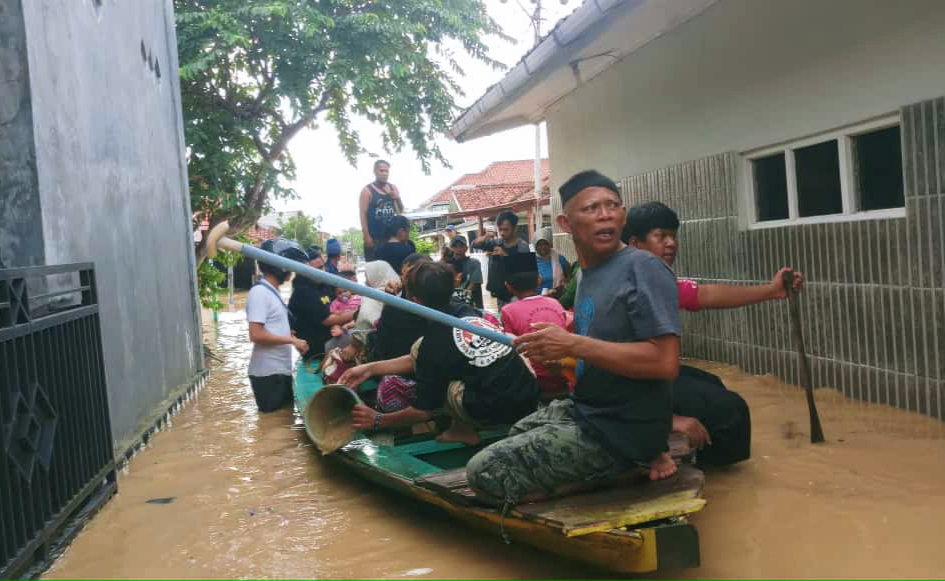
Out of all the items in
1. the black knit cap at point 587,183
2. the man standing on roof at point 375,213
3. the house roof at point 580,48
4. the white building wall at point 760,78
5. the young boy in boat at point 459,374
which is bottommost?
the young boy in boat at point 459,374

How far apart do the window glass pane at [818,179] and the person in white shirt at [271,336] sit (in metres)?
4.22

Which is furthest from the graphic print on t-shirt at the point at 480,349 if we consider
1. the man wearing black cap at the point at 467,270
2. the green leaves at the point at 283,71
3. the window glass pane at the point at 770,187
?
the green leaves at the point at 283,71

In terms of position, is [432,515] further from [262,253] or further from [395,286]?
[395,286]

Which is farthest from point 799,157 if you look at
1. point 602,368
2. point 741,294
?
point 602,368

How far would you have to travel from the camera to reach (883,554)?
310 cm

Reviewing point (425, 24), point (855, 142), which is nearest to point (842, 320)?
point (855, 142)

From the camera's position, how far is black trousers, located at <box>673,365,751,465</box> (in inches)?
161

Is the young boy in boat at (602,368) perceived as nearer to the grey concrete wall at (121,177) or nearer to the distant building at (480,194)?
the grey concrete wall at (121,177)

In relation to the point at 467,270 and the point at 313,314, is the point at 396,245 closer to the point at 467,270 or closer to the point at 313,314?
the point at 313,314

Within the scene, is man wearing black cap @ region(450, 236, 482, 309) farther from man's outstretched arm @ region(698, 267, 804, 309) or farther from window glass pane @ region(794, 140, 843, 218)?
man's outstretched arm @ region(698, 267, 804, 309)

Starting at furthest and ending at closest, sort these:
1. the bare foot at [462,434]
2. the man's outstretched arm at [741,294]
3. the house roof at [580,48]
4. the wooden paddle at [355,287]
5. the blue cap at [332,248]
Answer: the blue cap at [332,248] → the house roof at [580,48] → the bare foot at [462,434] → the man's outstretched arm at [741,294] → the wooden paddle at [355,287]

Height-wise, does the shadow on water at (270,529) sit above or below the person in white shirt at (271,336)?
below

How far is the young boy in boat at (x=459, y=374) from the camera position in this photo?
420cm

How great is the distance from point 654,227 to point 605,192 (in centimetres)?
137
